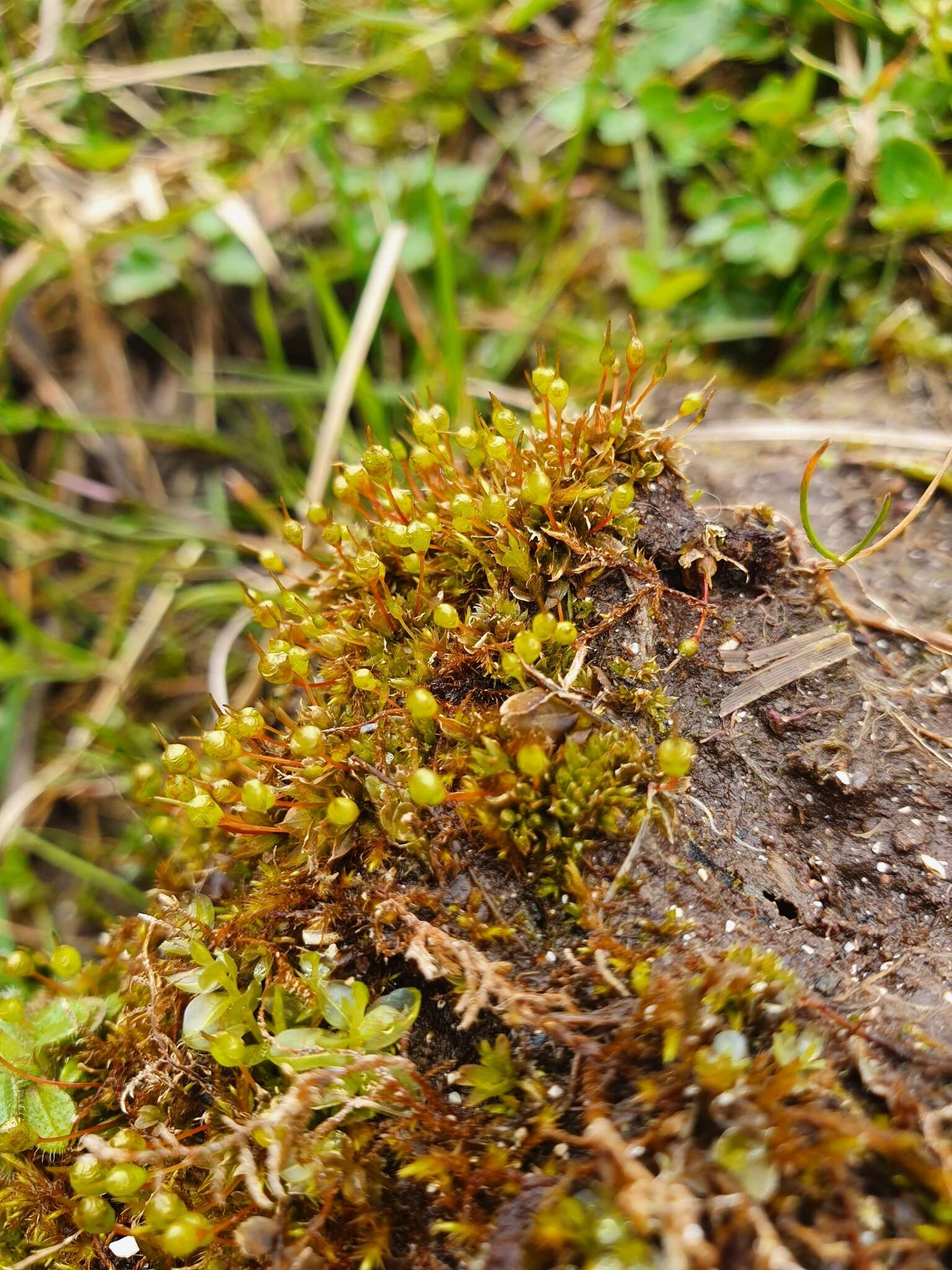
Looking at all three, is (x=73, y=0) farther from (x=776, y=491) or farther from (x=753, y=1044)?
(x=753, y=1044)

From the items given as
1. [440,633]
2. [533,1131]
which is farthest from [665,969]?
[440,633]

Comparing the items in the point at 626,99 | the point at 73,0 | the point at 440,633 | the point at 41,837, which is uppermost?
the point at 73,0

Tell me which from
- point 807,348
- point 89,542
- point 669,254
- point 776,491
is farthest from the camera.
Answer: point 89,542

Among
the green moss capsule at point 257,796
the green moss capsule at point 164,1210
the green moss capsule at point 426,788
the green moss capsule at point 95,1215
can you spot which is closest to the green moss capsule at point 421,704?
the green moss capsule at point 426,788

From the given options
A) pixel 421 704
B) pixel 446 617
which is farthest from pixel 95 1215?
pixel 446 617

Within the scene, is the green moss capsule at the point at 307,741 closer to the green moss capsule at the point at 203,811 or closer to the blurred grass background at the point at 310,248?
the green moss capsule at the point at 203,811

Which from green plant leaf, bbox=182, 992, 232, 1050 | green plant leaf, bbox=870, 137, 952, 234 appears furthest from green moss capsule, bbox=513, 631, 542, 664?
green plant leaf, bbox=870, 137, 952, 234

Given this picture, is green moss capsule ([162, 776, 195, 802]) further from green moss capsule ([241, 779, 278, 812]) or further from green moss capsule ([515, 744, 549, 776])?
green moss capsule ([515, 744, 549, 776])

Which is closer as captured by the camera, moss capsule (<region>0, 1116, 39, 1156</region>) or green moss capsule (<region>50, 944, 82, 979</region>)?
moss capsule (<region>0, 1116, 39, 1156</region>)
